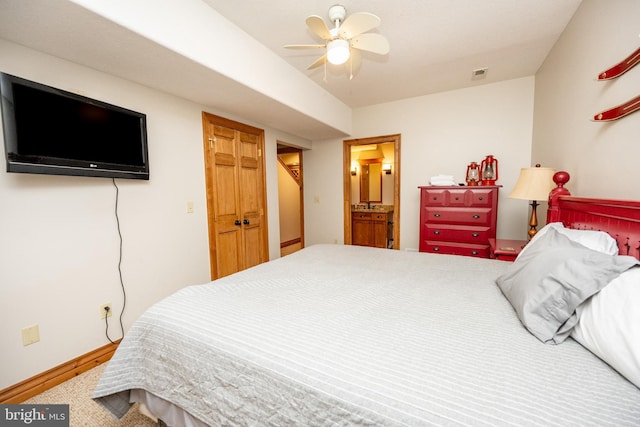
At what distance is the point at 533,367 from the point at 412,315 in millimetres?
413

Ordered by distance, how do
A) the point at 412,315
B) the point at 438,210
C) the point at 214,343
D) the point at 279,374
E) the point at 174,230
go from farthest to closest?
the point at 438,210 < the point at 174,230 < the point at 412,315 < the point at 214,343 < the point at 279,374

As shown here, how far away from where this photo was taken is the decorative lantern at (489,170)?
10.3ft

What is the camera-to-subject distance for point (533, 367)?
0.75 m

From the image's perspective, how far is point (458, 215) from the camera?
9.90 feet

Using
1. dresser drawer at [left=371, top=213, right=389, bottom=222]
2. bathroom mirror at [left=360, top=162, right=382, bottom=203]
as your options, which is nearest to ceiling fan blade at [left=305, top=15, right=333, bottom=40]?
dresser drawer at [left=371, top=213, right=389, bottom=222]

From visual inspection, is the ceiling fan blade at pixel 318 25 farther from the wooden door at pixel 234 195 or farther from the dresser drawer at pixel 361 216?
the dresser drawer at pixel 361 216

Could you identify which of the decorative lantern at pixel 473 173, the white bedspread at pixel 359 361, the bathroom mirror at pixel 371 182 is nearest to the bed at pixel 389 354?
the white bedspread at pixel 359 361

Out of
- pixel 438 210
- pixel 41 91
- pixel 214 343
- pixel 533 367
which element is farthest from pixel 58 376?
pixel 438 210

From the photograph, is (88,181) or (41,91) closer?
(41,91)

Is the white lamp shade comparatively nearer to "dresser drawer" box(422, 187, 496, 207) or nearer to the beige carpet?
"dresser drawer" box(422, 187, 496, 207)

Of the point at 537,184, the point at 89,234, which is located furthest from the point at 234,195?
the point at 537,184

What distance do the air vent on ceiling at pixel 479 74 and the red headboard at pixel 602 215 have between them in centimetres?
167

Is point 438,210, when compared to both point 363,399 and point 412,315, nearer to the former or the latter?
point 412,315

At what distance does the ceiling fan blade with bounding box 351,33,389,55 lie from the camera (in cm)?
179
